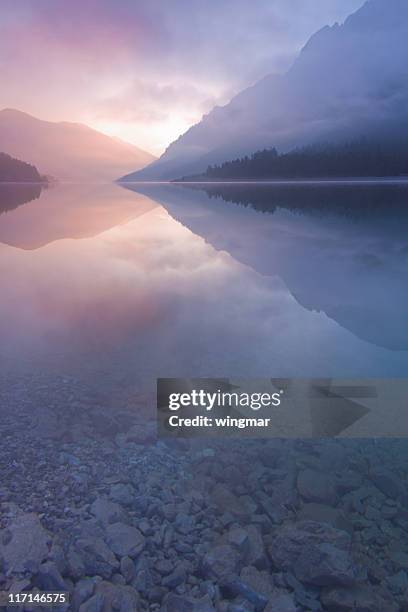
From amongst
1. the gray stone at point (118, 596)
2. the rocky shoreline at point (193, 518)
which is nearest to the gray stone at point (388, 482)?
the rocky shoreline at point (193, 518)

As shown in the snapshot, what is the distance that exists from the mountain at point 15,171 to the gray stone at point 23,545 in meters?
151

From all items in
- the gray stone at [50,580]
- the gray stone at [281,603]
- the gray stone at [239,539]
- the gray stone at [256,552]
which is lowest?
the gray stone at [281,603]

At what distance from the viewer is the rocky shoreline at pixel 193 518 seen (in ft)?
14.0

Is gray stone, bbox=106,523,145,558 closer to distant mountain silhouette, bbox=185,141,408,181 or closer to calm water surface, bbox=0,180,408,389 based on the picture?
calm water surface, bbox=0,180,408,389

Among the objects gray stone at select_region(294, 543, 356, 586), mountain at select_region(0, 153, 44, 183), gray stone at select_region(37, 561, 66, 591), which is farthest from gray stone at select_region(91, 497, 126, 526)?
mountain at select_region(0, 153, 44, 183)

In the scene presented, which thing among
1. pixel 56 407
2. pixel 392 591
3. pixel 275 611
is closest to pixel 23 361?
pixel 56 407

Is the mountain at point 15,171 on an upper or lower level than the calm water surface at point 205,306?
upper

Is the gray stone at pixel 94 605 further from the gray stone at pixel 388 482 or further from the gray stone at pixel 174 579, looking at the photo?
the gray stone at pixel 388 482

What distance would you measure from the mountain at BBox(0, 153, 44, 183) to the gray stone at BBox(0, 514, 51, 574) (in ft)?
494

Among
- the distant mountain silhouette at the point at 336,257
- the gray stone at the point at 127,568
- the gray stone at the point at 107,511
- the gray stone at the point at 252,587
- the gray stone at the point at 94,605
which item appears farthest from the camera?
the distant mountain silhouette at the point at 336,257

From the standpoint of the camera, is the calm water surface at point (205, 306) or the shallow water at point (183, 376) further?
the calm water surface at point (205, 306)

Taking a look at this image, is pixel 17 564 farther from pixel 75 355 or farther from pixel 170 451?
pixel 75 355

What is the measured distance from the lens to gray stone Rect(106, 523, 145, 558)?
15.0 feet

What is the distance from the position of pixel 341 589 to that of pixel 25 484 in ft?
11.8
